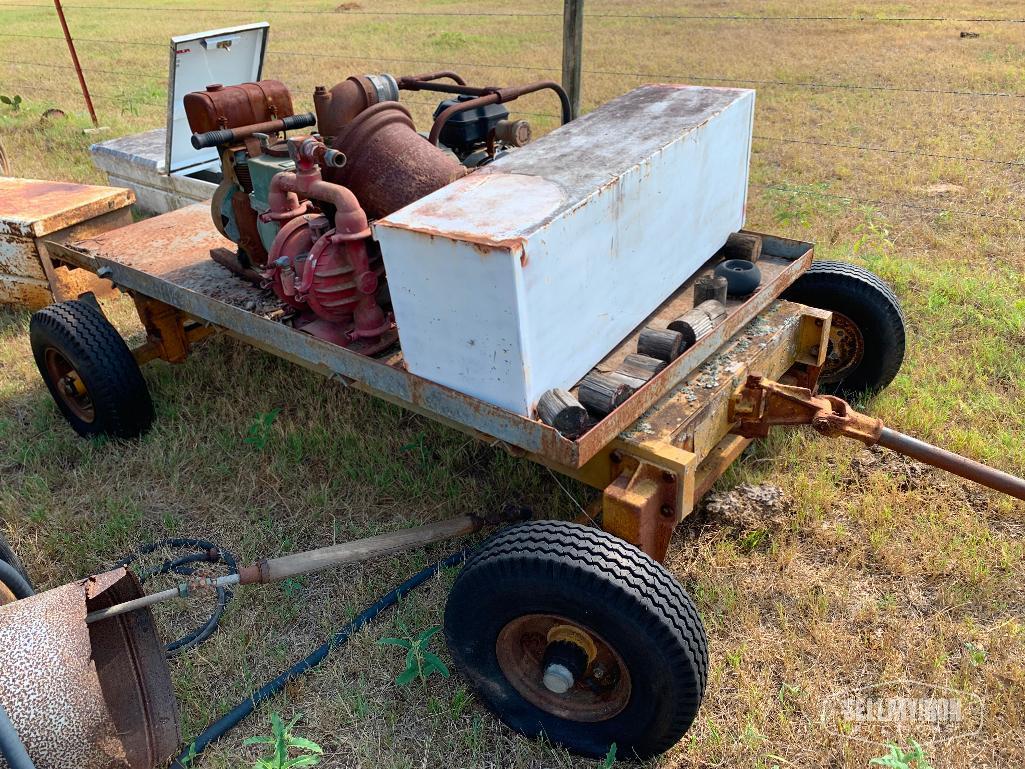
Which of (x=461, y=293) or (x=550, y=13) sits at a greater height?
(x=461, y=293)

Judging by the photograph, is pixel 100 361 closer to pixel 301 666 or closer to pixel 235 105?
pixel 235 105

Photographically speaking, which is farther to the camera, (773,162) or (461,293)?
(773,162)

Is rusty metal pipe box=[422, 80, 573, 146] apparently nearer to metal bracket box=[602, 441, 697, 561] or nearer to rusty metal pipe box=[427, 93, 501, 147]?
rusty metal pipe box=[427, 93, 501, 147]

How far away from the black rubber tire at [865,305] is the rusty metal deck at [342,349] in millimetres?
179

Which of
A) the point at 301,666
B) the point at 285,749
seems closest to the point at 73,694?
the point at 285,749

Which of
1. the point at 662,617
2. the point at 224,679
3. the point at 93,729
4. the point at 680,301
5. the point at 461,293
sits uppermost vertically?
the point at 461,293

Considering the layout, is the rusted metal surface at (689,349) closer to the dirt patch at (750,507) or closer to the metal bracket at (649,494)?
the metal bracket at (649,494)

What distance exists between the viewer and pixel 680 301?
3260 mm

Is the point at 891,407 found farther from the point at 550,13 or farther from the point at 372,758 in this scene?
the point at 550,13

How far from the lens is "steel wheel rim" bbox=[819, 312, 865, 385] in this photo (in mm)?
3637

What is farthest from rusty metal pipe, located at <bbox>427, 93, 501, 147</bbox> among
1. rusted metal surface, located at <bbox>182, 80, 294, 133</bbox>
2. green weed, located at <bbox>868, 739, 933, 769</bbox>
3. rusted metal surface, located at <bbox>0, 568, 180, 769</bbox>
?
green weed, located at <bbox>868, 739, 933, 769</bbox>

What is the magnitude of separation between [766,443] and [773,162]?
187 inches

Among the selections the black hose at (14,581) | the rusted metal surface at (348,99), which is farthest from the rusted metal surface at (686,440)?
the black hose at (14,581)

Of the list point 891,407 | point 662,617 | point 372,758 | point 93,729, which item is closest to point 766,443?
point 891,407
